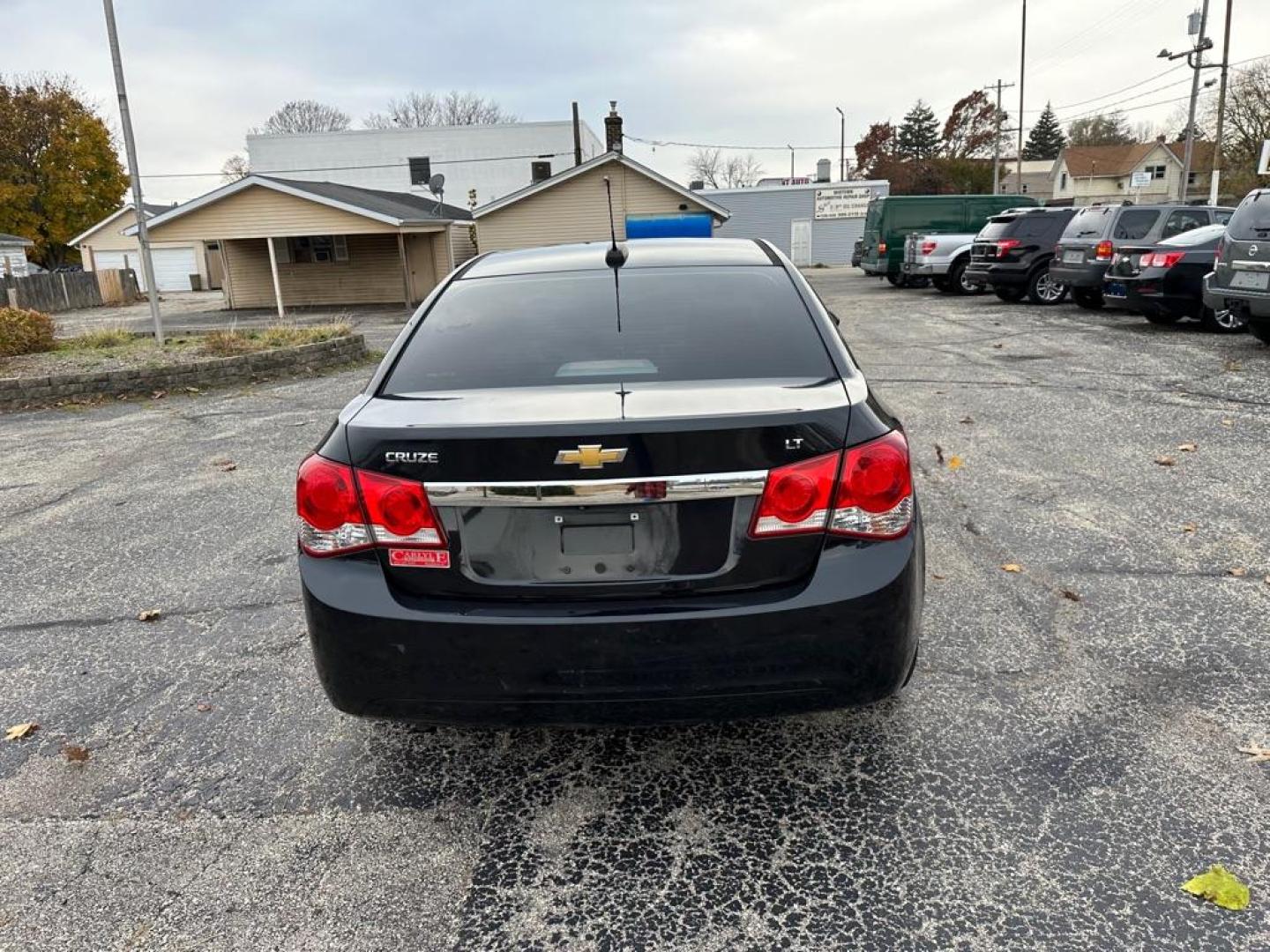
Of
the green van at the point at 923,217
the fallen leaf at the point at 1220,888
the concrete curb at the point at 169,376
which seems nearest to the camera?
the fallen leaf at the point at 1220,888

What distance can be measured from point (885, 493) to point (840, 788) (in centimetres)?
94

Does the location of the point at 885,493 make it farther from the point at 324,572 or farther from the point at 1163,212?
the point at 1163,212

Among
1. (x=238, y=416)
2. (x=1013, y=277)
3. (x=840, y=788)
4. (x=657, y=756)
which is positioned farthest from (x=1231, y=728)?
(x=1013, y=277)

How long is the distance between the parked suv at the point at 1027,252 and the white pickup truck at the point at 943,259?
9.43ft

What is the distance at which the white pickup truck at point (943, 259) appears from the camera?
67.6ft

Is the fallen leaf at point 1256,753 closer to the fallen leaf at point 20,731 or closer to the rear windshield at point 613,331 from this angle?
the rear windshield at point 613,331

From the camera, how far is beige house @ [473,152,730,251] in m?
26.6

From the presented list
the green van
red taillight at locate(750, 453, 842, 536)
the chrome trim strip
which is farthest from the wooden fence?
red taillight at locate(750, 453, 842, 536)

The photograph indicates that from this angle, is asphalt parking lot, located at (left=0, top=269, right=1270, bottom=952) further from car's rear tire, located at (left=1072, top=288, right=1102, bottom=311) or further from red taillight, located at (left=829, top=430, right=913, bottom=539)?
car's rear tire, located at (left=1072, top=288, right=1102, bottom=311)

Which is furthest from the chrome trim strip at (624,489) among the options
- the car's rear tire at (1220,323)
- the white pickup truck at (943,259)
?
the white pickup truck at (943,259)

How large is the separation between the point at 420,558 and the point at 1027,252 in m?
17.5

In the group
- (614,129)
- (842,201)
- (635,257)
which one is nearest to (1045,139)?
(842,201)

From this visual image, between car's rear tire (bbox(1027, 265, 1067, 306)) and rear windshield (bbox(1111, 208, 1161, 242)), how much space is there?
298 cm

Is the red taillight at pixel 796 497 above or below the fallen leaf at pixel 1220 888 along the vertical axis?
above
